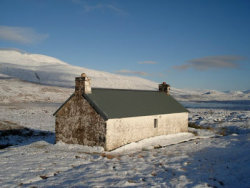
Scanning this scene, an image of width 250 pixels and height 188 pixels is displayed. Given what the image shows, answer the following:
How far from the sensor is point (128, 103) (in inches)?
963

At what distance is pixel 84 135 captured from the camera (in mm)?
21438

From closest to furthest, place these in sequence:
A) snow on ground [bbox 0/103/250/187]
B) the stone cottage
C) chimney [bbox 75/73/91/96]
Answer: snow on ground [bbox 0/103/250/187] < the stone cottage < chimney [bbox 75/73/91/96]

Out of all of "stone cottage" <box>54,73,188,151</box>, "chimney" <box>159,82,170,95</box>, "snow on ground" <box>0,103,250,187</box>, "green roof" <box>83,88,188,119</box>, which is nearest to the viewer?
"snow on ground" <box>0,103,250,187</box>

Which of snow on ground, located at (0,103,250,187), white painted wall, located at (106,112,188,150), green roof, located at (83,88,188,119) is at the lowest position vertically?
snow on ground, located at (0,103,250,187)

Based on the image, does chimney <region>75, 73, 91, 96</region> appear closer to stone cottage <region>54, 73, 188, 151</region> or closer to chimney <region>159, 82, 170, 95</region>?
stone cottage <region>54, 73, 188, 151</region>

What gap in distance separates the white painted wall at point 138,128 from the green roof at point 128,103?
52 cm

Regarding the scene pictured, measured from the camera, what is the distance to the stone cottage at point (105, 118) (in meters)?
20.5

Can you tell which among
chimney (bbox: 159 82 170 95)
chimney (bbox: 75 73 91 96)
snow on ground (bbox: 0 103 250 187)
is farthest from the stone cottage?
chimney (bbox: 159 82 170 95)

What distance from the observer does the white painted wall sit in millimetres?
20500

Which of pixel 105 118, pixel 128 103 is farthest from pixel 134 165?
pixel 128 103

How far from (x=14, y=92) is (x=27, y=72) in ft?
324

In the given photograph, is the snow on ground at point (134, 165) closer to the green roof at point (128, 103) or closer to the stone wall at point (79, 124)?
the stone wall at point (79, 124)

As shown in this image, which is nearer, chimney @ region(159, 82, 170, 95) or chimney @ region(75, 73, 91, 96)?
chimney @ region(75, 73, 91, 96)

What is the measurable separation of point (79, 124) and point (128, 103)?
18.5 feet
